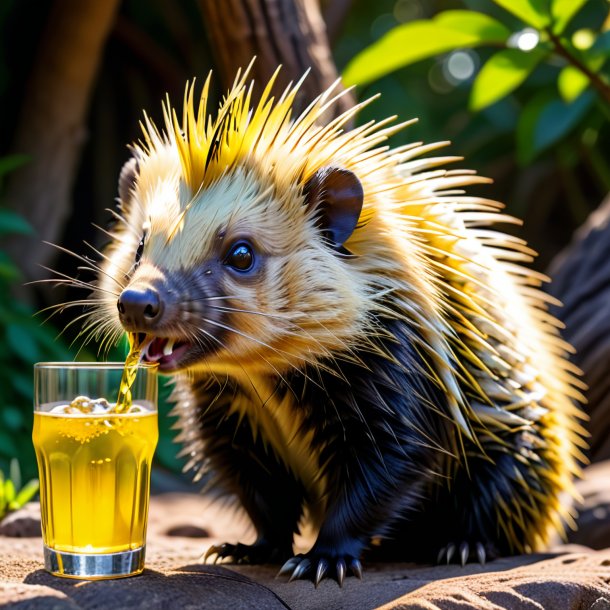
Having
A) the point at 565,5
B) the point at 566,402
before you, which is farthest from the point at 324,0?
the point at 566,402

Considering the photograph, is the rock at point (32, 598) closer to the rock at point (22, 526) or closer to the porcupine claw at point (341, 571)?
the porcupine claw at point (341, 571)

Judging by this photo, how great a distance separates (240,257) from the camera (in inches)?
94.2

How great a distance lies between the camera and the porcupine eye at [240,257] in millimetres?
2387

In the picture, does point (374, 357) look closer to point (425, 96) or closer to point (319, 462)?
point (319, 462)

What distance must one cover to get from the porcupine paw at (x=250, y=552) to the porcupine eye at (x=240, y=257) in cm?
96

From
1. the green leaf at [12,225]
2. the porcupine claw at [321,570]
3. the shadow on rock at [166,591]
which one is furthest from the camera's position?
the green leaf at [12,225]

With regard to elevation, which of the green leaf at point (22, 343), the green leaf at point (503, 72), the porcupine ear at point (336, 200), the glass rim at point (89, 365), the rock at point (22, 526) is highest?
the green leaf at point (503, 72)

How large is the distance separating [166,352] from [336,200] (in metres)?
0.62

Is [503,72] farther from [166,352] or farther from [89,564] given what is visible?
[89,564]

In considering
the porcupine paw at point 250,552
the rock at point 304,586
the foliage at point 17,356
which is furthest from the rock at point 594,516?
the foliage at point 17,356

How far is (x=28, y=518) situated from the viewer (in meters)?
3.19

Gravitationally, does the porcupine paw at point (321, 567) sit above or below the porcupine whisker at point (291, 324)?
below

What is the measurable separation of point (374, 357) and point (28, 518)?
1454 millimetres

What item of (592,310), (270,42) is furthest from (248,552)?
(592,310)
